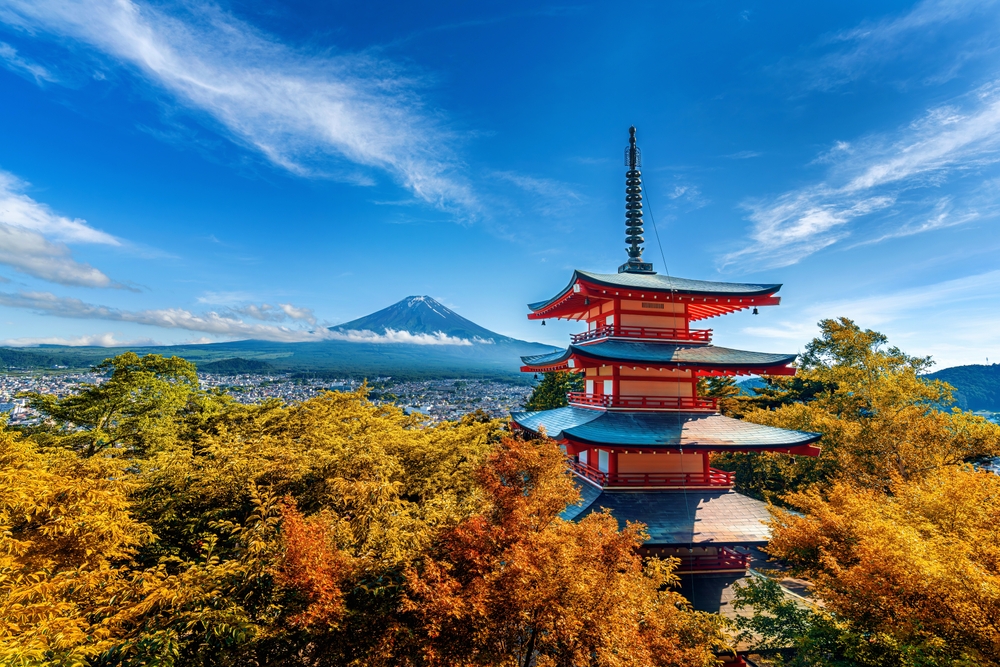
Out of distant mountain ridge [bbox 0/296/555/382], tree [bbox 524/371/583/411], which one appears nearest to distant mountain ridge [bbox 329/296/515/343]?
distant mountain ridge [bbox 0/296/555/382]

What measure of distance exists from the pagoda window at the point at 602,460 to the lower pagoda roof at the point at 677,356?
3.21m

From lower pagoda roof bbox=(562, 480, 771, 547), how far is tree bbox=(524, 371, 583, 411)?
18913 millimetres

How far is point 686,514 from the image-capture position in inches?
457

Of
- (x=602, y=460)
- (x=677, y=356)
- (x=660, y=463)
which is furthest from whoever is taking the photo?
(x=602, y=460)

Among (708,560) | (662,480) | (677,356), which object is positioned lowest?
(708,560)

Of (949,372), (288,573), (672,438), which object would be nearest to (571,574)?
(288,573)

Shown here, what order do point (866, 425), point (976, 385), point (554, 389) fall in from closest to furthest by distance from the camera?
point (866, 425)
point (554, 389)
point (976, 385)

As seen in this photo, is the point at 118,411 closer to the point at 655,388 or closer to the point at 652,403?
the point at 652,403

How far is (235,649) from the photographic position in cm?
536

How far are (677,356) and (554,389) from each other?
775 inches

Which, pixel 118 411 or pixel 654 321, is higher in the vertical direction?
pixel 654 321

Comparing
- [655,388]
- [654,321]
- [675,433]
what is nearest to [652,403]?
[655,388]

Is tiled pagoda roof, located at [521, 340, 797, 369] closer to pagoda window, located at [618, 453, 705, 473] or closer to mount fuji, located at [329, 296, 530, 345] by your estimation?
pagoda window, located at [618, 453, 705, 473]

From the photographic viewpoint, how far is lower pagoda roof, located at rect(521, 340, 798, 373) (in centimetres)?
1265
